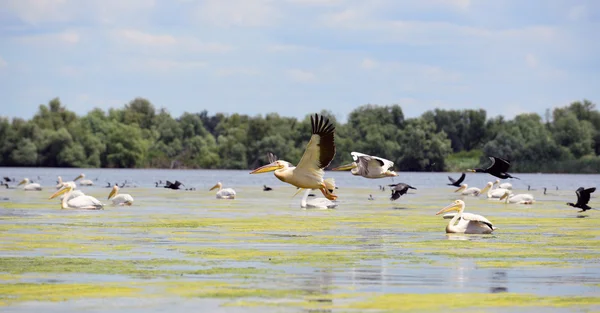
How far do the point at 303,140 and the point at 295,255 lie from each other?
324 feet

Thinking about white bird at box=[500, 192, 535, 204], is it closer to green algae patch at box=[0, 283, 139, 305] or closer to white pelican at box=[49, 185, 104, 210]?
white pelican at box=[49, 185, 104, 210]

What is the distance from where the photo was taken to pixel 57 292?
36.4 ft

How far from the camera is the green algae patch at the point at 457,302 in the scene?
10383 mm

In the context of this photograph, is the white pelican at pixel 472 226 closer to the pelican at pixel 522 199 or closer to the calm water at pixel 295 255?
the calm water at pixel 295 255

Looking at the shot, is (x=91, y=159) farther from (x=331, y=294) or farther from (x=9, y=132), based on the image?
(x=331, y=294)

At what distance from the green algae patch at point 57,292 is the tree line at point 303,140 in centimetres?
9099

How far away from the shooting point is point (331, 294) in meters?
11.1

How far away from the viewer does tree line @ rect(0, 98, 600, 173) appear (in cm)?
10512

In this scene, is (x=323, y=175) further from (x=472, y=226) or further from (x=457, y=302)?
(x=457, y=302)

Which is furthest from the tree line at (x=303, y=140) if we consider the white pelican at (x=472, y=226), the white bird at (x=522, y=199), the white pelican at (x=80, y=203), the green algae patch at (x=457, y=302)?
the green algae patch at (x=457, y=302)

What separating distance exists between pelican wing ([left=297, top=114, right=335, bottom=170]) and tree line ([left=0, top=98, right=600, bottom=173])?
281ft

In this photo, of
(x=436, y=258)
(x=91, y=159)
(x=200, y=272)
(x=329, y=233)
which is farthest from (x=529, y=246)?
(x=91, y=159)

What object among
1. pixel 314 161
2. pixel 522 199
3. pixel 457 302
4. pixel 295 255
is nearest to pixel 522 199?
pixel 522 199

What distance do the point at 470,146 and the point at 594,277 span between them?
113812mm
